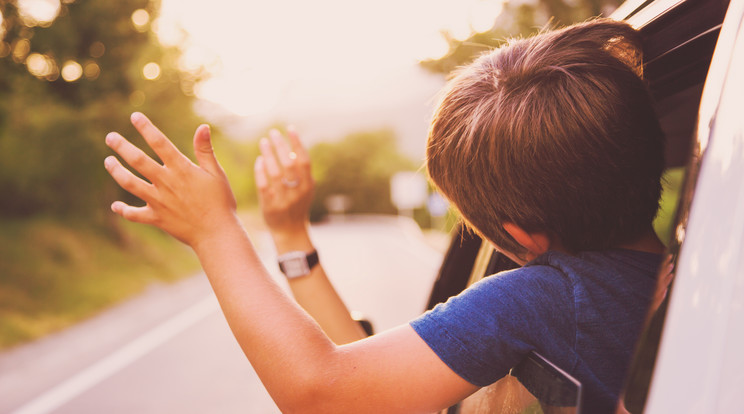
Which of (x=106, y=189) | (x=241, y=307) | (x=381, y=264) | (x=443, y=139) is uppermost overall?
(x=443, y=139)

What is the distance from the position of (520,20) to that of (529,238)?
118 centimetres

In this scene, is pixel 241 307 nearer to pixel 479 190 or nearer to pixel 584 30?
pixel 479 190

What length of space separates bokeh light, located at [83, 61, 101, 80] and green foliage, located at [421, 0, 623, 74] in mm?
14569

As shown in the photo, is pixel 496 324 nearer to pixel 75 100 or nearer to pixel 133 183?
pixel 133 183

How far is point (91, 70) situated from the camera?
1512cm

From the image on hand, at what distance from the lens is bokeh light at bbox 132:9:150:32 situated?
15.9 m

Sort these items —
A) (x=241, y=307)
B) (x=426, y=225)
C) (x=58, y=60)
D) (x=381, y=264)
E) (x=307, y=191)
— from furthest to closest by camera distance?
1. (x=426, y=225)
2. (x=381, y=264)
3. (x=58, y=60)
4. (x=307, y=191)
5. (x=241, y=307)

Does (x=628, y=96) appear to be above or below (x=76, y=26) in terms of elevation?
below

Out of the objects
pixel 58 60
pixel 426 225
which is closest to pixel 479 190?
pixel 58 60

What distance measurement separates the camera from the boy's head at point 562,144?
1053 millimetres

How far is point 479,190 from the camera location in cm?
114

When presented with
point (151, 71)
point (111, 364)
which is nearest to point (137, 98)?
point (151, 71)

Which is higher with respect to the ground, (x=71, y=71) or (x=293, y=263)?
(x=71, y=71)

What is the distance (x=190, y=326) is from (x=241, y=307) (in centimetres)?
935
